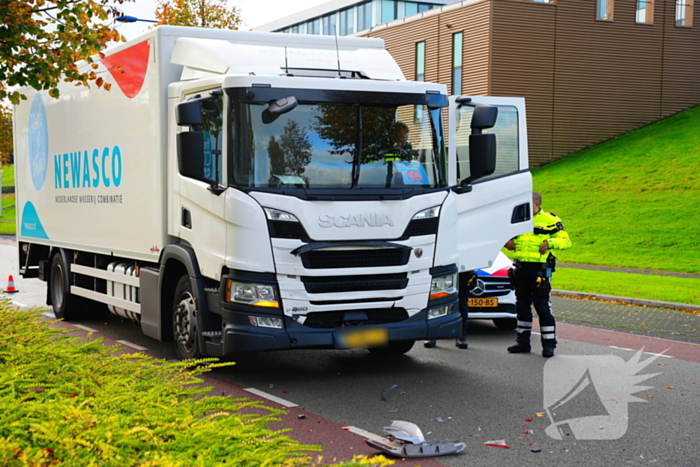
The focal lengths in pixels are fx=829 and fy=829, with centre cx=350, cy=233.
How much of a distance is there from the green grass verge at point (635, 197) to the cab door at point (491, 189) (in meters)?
12.9

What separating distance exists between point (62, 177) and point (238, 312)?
5.63 m

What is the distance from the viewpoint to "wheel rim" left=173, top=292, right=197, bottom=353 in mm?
8016

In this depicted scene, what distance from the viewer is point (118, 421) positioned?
10.3 ft

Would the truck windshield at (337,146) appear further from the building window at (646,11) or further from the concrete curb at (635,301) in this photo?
the building window at (646,11)

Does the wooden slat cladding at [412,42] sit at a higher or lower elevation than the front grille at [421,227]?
higher

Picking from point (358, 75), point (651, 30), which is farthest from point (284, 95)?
point (651, 30)

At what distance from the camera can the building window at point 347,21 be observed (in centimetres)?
5782

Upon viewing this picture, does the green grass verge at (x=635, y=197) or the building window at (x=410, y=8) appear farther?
the building window at (x=410, y=8)

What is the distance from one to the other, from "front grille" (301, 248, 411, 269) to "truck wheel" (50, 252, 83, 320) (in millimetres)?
5735

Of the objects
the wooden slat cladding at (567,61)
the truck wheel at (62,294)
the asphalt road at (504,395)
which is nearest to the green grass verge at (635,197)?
the wooden slat cladding at (567,61)

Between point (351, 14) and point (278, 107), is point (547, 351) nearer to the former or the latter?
point (278, 107)

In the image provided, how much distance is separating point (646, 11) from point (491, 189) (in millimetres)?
38271

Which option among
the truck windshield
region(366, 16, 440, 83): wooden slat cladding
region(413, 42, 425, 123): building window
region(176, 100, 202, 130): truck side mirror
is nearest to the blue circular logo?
region(176, 100, 202, 130): truck side mirror

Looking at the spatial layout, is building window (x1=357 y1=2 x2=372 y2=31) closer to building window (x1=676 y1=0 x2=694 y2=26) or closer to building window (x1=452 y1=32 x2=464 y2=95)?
building window (x1=452 y1=32 x2=464 y2=95)
